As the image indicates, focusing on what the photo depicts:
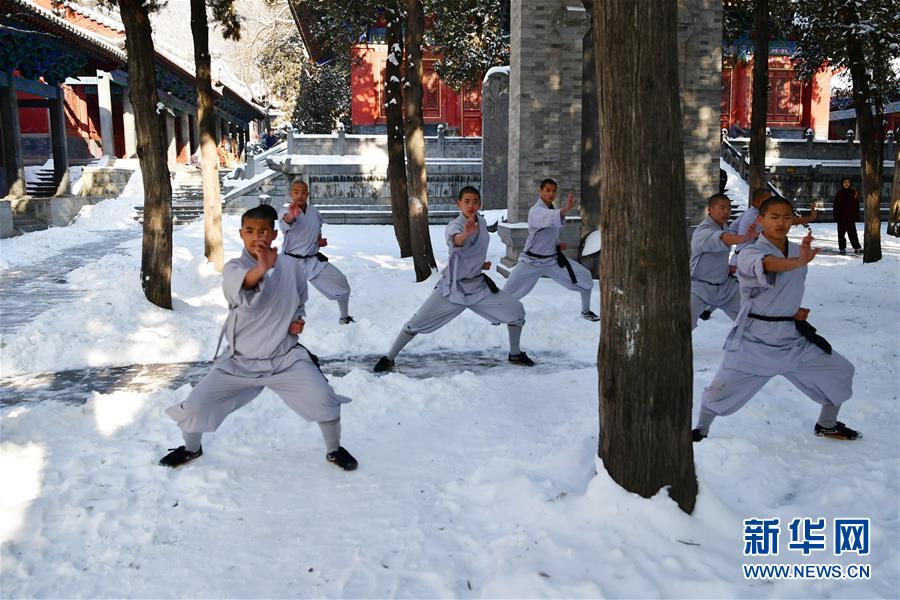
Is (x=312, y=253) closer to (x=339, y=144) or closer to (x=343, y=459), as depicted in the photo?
(x=343, y=459)

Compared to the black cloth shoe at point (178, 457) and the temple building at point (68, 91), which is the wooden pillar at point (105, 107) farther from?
the black cloth shoe at point (178, 457)

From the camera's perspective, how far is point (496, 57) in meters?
25.8

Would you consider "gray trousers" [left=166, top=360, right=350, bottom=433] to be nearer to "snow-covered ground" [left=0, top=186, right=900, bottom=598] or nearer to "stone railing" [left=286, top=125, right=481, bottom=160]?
"snow-covered ground" [left=0, top=186, right=900, bottom=598]

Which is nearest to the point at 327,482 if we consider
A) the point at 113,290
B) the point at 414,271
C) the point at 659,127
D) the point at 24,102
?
the point at 659,127

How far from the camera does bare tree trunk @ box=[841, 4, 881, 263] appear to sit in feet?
44.5

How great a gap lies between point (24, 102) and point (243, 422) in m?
25.3

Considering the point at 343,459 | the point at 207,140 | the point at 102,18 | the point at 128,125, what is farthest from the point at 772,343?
the point at 128,125

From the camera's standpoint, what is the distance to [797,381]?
475 cm

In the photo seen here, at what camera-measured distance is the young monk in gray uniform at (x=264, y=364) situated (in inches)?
172

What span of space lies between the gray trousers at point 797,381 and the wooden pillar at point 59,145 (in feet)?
77.0

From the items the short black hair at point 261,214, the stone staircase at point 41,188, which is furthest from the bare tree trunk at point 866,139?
the stone staircase at point 41,188

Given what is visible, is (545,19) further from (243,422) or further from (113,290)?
(243,422)

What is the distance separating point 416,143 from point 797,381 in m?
8.28

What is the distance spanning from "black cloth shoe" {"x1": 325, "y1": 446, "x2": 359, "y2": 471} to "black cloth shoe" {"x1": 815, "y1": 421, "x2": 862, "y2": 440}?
121 inches
